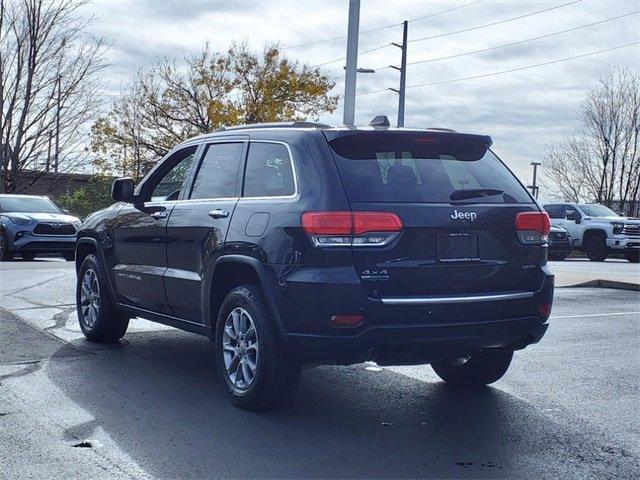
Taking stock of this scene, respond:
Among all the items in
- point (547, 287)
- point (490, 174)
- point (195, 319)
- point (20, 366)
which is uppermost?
point (490, 174)

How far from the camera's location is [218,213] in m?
5.93

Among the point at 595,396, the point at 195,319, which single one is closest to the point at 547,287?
the point at 595,396

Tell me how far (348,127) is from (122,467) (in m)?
2.45

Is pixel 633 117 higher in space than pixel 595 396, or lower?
higher

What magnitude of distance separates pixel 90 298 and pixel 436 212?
13.3ft

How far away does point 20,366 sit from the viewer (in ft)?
22.4

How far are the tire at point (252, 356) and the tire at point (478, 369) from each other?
1527 millimetres

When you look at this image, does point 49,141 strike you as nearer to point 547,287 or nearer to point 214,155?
point 214,155

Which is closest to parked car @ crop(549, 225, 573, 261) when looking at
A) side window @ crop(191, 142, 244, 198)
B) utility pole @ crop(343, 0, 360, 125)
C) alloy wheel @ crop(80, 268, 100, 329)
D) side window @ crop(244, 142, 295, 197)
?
utility pole @ crop(343, 0, 360, 125)

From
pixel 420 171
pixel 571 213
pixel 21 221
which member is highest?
pixel 420 171

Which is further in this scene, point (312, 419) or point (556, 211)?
point (556, 211)

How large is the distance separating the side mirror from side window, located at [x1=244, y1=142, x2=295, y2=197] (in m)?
1.50

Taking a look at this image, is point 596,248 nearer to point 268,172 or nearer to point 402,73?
point 402,73

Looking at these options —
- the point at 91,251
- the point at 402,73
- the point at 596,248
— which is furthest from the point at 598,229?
the point at 91,251
